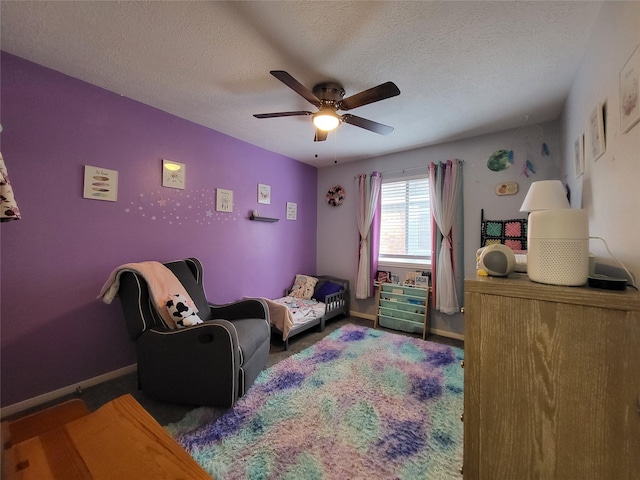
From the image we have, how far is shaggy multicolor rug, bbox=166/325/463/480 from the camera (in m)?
1.33

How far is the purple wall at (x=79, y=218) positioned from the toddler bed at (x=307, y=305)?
791 mm

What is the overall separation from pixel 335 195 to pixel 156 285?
9.16ft

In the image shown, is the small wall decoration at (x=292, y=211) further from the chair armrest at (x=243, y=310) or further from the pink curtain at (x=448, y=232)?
the pink curtain at (x=448, y=232)

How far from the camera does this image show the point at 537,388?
0.70 metres

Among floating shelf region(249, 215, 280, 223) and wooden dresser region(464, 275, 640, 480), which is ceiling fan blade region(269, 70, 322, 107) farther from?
floating shelf region(249, 215, 280, 223)

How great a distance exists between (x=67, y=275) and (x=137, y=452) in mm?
1890

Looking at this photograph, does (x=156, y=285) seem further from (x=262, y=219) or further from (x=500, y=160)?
(x=500, y=160)

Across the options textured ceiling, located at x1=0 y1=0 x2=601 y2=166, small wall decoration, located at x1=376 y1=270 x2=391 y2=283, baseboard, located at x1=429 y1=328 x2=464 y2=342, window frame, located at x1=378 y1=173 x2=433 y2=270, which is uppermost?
textured ceiling, located at x1=0 y1=0 x2=601 y2=166

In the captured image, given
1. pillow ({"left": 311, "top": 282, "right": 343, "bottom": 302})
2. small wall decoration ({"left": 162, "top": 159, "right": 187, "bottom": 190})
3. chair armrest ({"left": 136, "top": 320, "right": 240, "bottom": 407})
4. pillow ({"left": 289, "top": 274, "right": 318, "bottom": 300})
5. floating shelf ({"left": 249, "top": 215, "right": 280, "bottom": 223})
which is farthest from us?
pillow ({"left": 289, "top": 274, "right": 318, "bottom": 300})

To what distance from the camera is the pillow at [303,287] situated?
3684mm

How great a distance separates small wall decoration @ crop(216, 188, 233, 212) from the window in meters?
2.08

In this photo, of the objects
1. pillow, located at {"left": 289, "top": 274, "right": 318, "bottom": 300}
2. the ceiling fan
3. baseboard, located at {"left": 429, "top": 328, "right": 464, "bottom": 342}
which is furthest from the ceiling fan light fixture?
baseboard, located at {"left": 429, "top": 328, "right": 464, "bottom": 342}

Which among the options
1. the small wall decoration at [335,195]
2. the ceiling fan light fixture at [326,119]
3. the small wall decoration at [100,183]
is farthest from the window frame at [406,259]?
the small wall decoration at [100,183]

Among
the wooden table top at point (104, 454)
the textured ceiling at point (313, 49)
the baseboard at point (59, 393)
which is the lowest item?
the baseboard at point (59, 393)
